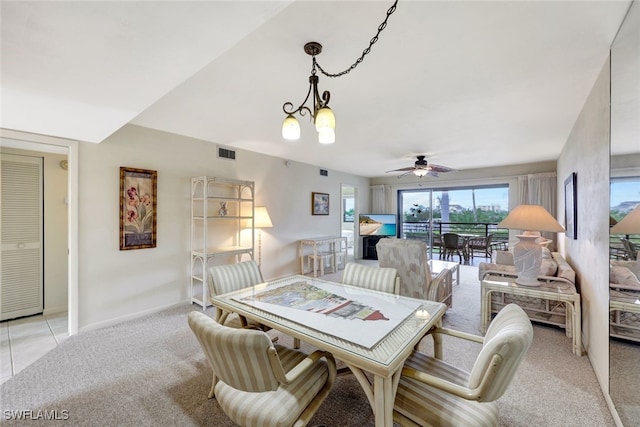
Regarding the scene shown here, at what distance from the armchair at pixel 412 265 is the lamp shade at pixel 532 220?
33.8 inches

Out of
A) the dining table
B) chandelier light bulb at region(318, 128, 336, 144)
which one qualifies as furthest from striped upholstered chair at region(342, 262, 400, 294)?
chandelier light bulb at region(318, 128, 336, 144)

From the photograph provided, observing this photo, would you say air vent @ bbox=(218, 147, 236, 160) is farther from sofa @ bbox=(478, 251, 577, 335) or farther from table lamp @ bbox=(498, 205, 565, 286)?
sofa @ bbox=(478, 251, 577, 335)

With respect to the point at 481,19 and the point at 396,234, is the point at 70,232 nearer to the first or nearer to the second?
the point at 481,19

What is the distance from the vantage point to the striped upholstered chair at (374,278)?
7.22 feet

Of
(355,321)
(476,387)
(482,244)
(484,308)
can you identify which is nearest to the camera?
(476,387)

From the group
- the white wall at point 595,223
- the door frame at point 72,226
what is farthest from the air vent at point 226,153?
the white wall at point 595,223

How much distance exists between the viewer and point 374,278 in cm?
229

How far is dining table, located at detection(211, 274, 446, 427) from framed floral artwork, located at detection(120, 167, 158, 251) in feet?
6.26

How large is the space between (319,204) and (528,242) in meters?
3.79

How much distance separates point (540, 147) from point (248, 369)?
5.24 m

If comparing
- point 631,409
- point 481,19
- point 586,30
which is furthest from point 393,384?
point 586,30

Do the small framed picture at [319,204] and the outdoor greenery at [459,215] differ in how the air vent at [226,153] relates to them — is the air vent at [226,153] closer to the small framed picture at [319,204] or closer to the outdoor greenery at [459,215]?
the small framed picture at [319,204]

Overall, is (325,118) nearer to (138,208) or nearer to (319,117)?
(319,117)

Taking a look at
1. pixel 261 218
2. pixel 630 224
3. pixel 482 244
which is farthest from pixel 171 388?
pixel 482 244
